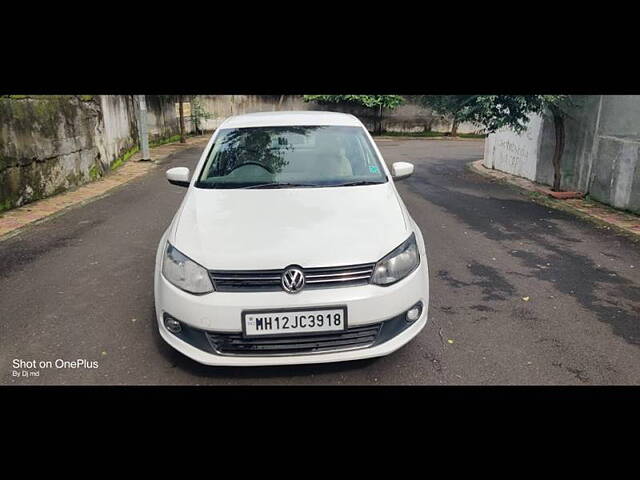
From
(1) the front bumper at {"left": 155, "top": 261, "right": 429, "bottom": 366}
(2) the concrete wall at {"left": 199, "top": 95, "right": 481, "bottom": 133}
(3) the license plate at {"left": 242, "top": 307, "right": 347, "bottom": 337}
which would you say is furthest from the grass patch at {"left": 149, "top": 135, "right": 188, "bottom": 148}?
(3) the license plate at {"left": 242, "top": 307, "right": 347, "bottom": 337}

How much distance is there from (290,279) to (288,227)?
44 centimetres

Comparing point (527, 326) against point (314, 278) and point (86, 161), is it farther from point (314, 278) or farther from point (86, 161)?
point (86, 161)

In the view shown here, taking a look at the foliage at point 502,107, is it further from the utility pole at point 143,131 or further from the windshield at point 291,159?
the utility pole at point 143,131

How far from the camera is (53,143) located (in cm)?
900

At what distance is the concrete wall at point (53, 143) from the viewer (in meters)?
7.68

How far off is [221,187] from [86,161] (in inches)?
323

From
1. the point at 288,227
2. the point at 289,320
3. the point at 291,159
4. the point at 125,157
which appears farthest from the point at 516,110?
the point at 125,157

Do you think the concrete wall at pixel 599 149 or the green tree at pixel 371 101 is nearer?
the concrete wall at pixel 599 149

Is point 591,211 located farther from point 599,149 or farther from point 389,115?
point 389,115

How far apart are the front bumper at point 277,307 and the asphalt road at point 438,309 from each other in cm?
28

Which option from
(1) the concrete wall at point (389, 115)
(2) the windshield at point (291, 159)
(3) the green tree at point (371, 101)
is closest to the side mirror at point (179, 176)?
(2) the windshield at point (291, 159)

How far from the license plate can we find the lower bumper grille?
0.17 feet

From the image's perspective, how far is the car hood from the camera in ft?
9.32
